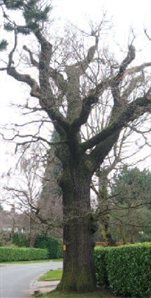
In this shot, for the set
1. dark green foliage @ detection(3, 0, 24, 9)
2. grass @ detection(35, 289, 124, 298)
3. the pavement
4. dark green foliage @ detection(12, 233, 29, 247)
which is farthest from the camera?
dark green foliage @ detection(12, 233, 29, 247)

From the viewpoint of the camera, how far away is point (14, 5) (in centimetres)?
1571

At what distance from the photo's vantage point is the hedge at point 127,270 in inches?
674

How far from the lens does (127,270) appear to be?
18.5m

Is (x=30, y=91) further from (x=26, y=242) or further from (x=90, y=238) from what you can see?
(x=26, y=242)

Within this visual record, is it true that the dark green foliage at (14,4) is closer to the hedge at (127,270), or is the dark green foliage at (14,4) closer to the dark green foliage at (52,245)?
the hedge at (127,270)

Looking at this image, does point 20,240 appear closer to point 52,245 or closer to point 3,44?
point 52,245

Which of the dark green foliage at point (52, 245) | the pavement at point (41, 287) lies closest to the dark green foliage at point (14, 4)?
the pavement at point (41, 287)

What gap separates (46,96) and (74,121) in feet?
4.64

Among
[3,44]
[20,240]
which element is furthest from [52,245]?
[3,44]

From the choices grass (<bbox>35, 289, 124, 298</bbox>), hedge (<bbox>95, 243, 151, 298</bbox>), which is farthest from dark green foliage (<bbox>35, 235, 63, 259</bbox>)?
grass (<bbox>35, 289, 124, 298</bbox>)

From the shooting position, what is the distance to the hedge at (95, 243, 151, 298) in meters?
17.1

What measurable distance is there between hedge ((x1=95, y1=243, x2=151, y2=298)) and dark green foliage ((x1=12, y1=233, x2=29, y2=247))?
45.8 meters

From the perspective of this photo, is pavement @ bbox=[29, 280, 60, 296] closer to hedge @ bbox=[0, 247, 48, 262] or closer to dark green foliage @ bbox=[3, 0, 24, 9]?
dark green foliage @ bbox=[3, 0, 24, 9]

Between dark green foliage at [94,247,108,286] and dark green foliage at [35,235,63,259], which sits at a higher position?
dark green foliage at [35,235,63,259]
